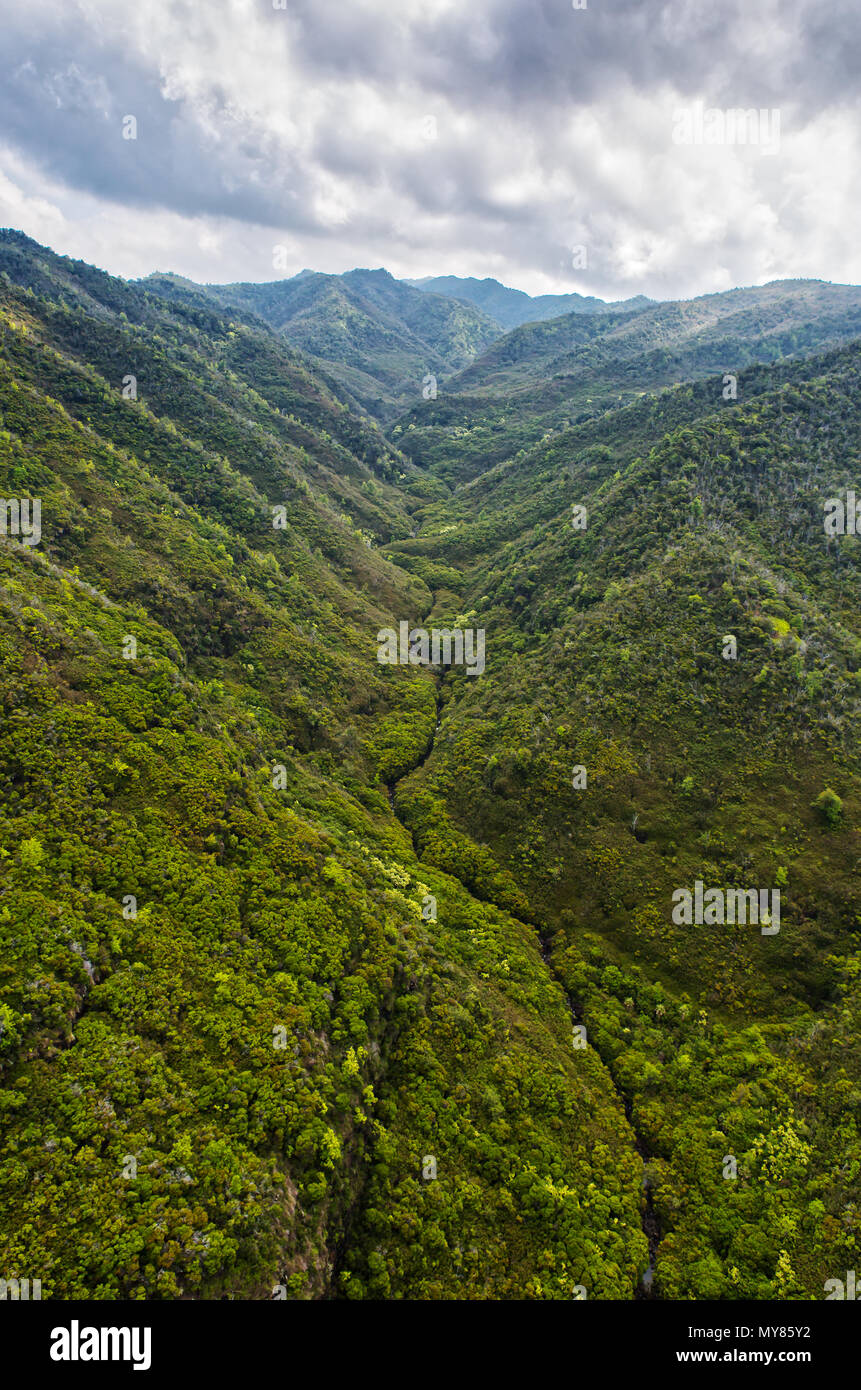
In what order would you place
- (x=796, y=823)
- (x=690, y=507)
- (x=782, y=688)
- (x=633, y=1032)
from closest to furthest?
(x=633, y=1032) < (x=796, y=823) < (x=782, y=688) < (x=690, y=507)

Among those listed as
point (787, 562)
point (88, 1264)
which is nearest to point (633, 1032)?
point (88, 1264)

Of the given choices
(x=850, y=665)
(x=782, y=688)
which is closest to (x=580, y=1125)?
(x=782, y=688)

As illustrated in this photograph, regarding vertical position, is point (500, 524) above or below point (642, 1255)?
above

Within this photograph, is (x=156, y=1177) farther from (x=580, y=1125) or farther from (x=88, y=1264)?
(x=580, y=1125)

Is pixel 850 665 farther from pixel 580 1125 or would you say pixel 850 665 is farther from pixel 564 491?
pixel 564 491

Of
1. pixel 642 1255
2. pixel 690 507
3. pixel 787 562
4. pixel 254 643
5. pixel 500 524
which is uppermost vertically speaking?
pixel 500 524

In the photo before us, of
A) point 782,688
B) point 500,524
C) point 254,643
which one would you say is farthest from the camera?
point 500,524

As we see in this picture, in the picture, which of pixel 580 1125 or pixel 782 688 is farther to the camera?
pixel 782 688
